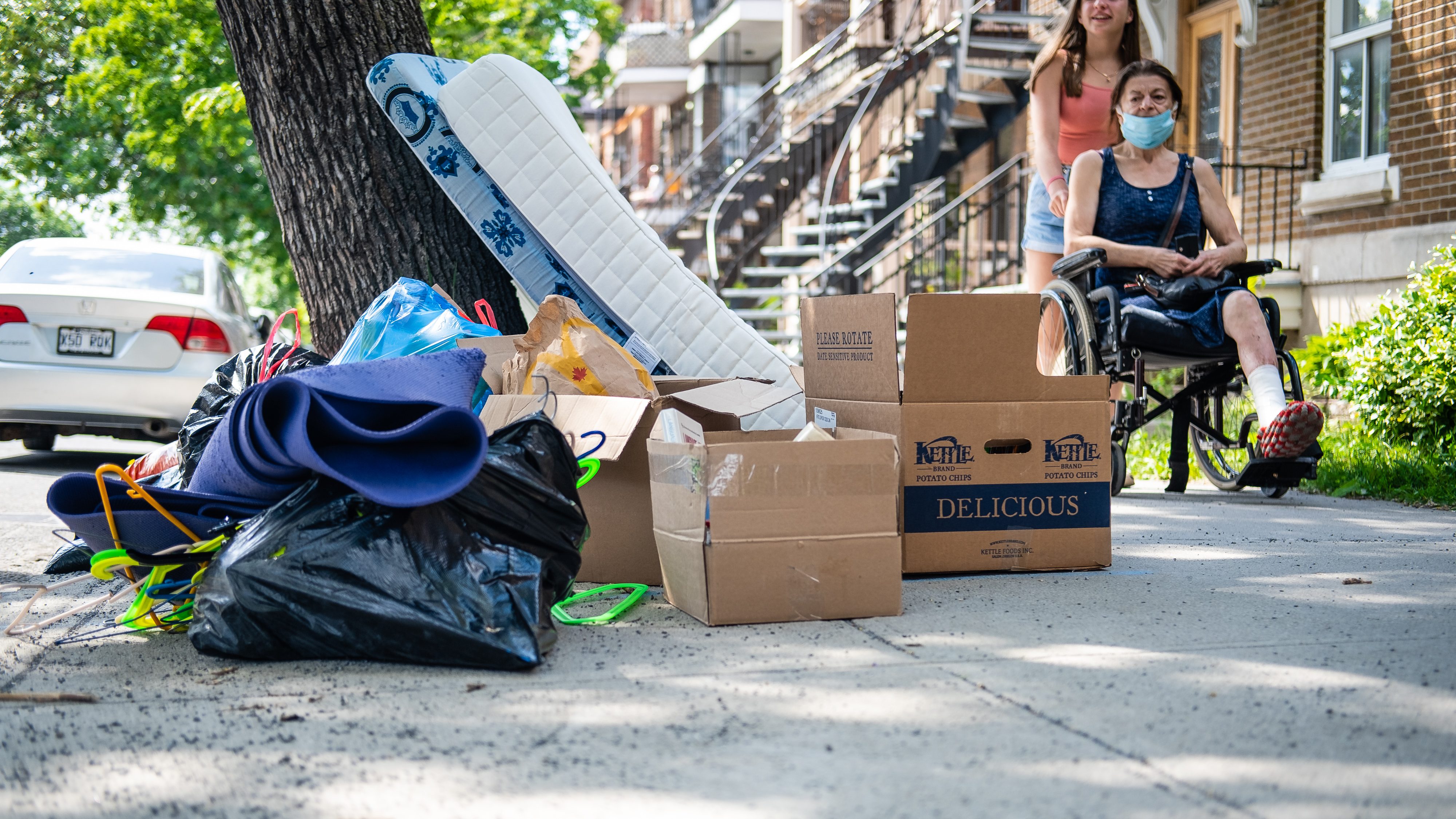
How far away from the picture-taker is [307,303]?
442 centimetres

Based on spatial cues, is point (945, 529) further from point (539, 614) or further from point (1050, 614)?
point (539, 614)

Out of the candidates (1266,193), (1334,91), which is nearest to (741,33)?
(1266,193)

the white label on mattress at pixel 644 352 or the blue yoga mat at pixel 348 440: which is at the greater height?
the white label on mattress at pixel 644 352

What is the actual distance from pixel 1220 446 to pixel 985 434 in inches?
86.6

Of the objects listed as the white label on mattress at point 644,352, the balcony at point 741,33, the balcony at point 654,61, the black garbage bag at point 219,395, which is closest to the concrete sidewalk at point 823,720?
the black garbage bag at point 219,395

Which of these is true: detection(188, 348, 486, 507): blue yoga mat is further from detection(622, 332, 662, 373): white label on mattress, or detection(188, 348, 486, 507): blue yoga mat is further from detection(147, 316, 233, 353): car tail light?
detection(147, 316, 233, 353): car tail light

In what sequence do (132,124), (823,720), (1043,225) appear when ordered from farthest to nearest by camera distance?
(132,124) < (1043,225) < (823,720)

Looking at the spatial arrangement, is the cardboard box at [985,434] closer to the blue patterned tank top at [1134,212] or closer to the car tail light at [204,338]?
the blue patterned tank top at [1134,212]

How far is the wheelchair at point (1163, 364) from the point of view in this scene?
429 centimetres

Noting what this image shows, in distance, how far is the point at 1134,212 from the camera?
4.62 m

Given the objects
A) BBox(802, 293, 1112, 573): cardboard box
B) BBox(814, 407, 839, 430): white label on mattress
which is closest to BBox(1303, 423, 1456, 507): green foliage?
BBox(802, 293, 1112, 573): cardboard box

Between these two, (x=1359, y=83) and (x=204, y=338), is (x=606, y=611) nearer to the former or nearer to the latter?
(x=204, y=338)

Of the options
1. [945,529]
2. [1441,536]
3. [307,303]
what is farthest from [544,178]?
[1441,536]

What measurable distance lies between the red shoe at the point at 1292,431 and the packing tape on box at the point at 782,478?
1.91 meters
